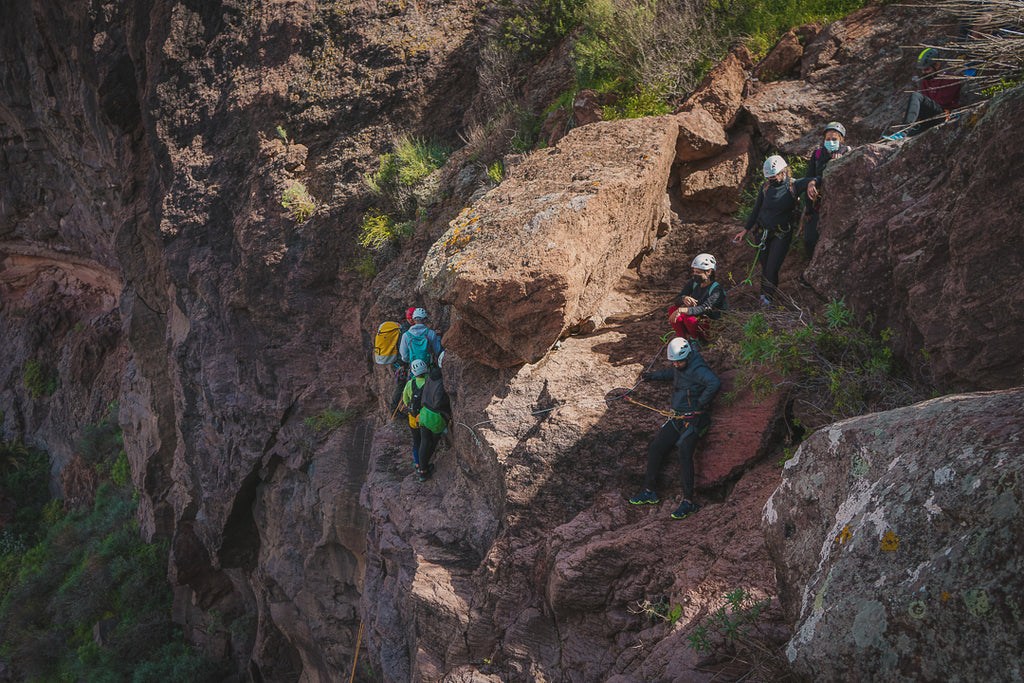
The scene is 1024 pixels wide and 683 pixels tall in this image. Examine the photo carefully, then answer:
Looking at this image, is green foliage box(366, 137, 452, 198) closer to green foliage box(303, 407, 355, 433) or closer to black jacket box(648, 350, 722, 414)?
green foliage box(303, 407, 355, 433)

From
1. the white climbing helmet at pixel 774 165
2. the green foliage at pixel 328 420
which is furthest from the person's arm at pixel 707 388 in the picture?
the green foliage at pixel 328 420

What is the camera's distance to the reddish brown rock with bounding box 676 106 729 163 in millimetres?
7734

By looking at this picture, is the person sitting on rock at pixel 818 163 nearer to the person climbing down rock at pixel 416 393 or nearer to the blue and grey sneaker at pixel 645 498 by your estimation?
the blue and grey sneaker at pixel 645 498

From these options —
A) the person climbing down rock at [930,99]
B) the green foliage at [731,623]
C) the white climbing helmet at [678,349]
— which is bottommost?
the green foliage at [731,623]

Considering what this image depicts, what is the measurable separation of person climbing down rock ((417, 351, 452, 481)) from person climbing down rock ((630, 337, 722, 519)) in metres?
2.98

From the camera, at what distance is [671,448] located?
5508 millimetres

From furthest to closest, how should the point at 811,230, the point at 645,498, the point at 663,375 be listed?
the point at 811,230
the point at 663,375
the point at 645,498

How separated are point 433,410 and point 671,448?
10.9ft

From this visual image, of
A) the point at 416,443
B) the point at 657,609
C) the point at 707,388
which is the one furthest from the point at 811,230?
the point at 416,443

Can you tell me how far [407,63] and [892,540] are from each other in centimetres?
1041

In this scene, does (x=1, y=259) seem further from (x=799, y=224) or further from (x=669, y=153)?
(x=799, y=224)

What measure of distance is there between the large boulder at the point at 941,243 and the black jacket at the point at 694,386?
139 centimetres

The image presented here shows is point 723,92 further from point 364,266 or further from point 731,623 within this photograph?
point 731,623

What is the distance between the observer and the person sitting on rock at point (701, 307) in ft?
19.9
